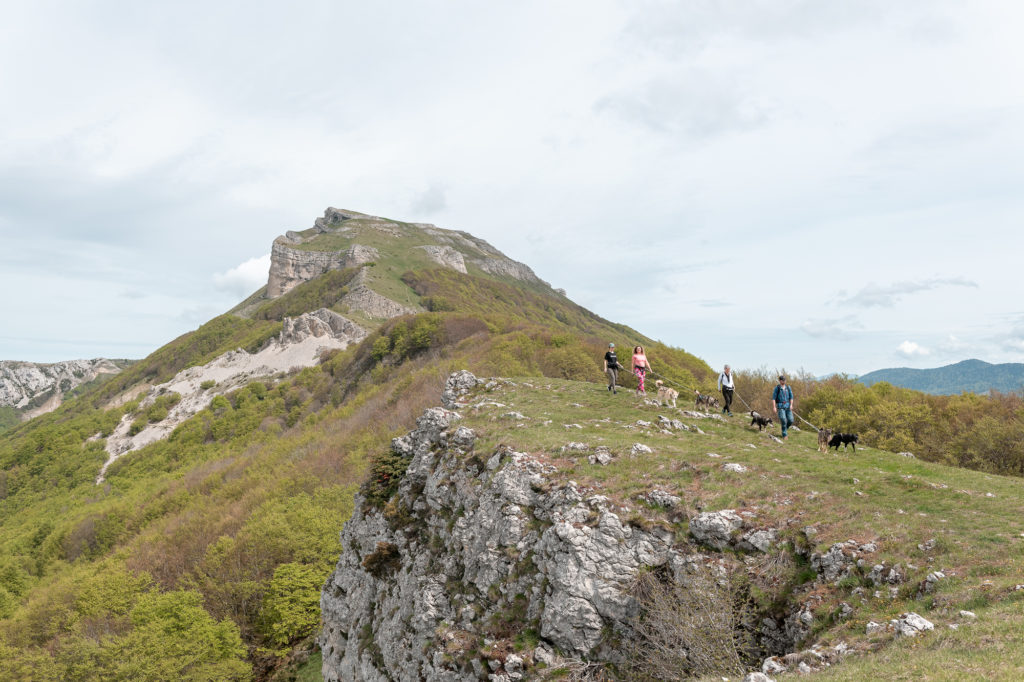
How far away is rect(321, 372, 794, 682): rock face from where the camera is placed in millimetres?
12633

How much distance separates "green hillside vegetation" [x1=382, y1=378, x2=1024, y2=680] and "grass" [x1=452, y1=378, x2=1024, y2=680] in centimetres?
3

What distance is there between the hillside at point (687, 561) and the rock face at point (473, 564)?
0.06 metres

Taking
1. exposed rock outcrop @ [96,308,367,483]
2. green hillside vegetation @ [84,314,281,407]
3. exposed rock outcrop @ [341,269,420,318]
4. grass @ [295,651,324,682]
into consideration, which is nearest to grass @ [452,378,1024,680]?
grass @ [295,651,324,682]

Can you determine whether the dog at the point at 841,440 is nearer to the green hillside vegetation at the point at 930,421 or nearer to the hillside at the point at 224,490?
the green hillside vegetation at the point at 930,421

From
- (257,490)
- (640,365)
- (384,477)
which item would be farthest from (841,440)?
(257,490)

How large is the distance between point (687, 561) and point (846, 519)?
3781 millimetres

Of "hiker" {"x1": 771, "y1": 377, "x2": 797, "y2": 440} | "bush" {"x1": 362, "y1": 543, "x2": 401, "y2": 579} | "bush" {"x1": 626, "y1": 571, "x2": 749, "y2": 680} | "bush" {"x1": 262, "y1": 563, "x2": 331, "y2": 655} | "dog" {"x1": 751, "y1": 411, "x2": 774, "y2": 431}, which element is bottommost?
"bush" {"x1": 262, "y1": 563, "x2": 331, "y2": 655}

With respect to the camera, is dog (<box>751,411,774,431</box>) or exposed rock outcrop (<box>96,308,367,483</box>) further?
exposed rock outcrop (<box>96,308,367,483</box>)

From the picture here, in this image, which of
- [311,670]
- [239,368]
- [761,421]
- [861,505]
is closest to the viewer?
[861,505]

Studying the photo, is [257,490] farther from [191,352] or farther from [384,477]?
[191,352]

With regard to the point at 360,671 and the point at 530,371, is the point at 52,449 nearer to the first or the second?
the point at 530,371

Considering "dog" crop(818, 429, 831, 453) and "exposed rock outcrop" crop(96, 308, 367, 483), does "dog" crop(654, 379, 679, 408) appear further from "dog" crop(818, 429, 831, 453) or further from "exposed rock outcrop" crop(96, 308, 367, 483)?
"exposed rock outcrop" crop(96, 308, 367, 483)

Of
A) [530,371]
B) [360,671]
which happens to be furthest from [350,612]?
[530,371]

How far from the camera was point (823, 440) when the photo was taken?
18.2 m
